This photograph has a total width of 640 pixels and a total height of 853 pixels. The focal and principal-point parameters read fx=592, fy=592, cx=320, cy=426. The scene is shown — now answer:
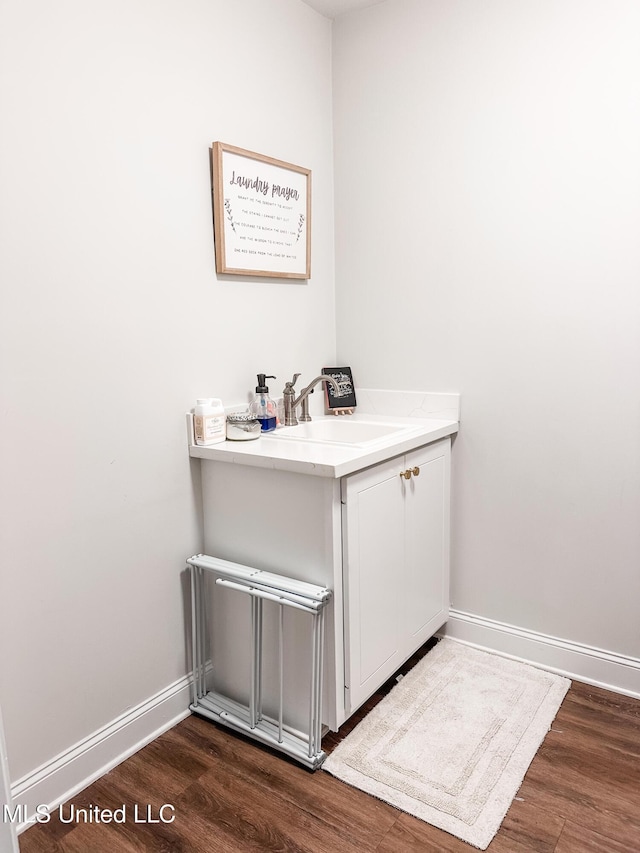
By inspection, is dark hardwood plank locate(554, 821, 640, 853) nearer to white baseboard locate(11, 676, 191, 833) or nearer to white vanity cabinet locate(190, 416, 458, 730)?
white vanity cabinet locate(190, 416, 458, 730)

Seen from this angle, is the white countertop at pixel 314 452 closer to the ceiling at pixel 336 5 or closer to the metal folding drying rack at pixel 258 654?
the metal folding drying rack at pixel 258 654

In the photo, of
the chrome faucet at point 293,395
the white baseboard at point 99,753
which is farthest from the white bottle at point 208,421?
the white baseboard at point 99,753

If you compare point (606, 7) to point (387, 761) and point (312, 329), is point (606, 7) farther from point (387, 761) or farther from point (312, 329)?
point (387, 761)

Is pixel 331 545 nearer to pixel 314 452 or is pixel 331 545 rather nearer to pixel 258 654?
pixel 314 452

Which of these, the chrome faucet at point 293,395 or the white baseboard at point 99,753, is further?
the chrome faucet at point 293,395

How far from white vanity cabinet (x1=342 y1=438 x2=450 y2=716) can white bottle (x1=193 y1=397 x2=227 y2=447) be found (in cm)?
50

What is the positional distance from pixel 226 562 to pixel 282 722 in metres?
0.50

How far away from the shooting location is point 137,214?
5.64ft

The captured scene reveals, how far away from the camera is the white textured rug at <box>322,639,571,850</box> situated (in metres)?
1.57

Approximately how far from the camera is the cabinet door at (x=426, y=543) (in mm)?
2043

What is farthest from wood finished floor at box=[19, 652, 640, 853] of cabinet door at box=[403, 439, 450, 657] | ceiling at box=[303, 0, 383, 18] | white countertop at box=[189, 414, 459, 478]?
ceiling at box=[303, 0, 383, 18]

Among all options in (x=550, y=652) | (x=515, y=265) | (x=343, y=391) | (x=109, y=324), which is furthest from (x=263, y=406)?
(x=550, y=652)

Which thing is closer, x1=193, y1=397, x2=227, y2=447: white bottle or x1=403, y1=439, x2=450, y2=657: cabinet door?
x1=193, y1=397, x2=227, y2=447: white bottle

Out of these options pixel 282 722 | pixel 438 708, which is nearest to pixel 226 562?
pixel 282 722
